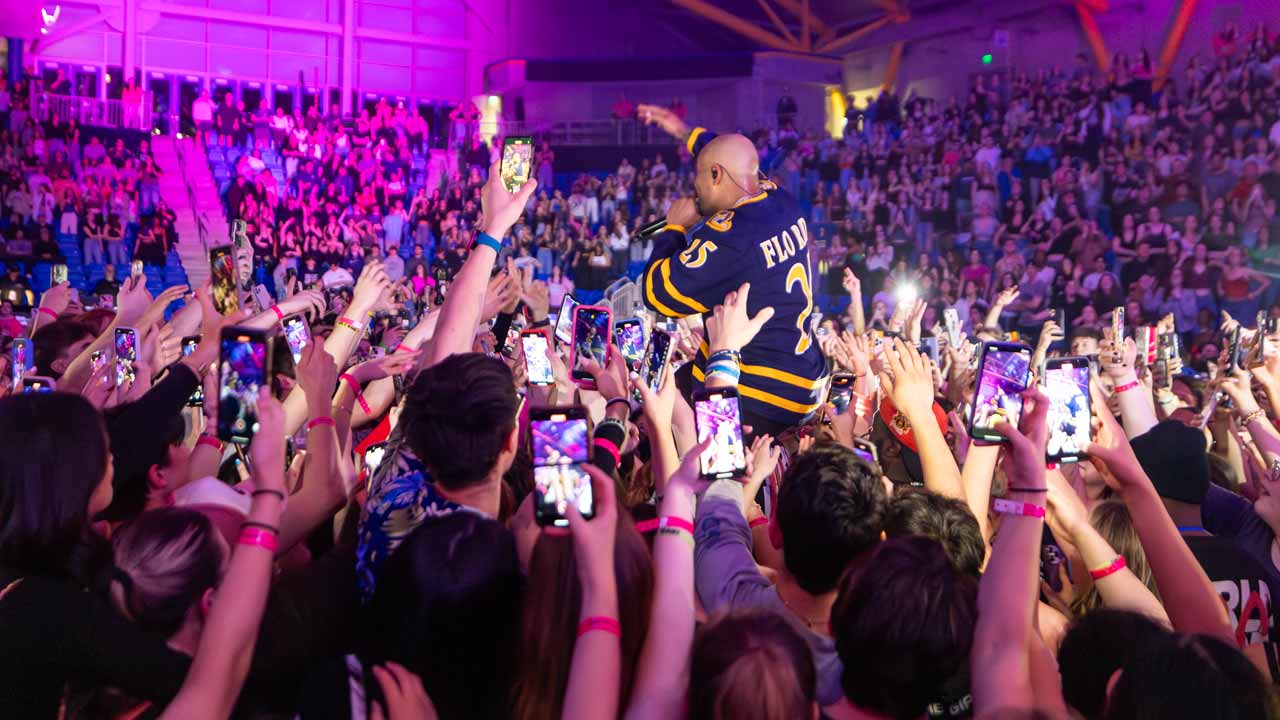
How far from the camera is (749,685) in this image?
61.2 inches

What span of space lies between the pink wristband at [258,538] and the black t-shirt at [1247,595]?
96.1 inches

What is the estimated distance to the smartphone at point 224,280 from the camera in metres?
4.11

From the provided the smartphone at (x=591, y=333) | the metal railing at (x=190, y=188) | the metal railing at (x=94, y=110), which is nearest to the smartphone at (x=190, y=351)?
the smartphone at (x=591, y=333)

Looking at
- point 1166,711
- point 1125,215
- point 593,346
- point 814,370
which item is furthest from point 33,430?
point 1125,215

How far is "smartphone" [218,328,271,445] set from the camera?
8.37 ft

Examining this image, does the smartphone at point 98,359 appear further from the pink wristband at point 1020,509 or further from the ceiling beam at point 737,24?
the ceiling beam at point 737,24

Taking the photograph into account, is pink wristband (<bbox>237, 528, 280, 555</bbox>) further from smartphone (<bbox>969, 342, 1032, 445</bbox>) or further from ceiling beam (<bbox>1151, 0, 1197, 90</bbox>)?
ceiling beam (<bbox>1151, 0, 1197, 90</bbox>)

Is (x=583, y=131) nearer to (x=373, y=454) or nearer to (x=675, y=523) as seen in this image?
(x=373, y=454)

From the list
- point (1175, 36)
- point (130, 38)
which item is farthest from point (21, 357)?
point (130, 38)

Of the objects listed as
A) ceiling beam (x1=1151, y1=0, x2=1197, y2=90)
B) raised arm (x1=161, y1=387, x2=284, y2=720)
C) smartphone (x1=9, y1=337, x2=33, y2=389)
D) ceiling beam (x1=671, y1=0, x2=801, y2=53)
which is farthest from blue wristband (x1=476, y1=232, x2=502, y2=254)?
ceiling beam (x1=671, y1=0, x2=801, y2=53)

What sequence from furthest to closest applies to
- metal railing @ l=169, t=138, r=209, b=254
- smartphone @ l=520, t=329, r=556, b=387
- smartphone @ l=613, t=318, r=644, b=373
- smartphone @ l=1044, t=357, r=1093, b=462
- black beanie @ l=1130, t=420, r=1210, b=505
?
metal railing @ l=169, t=138, r=209, b=254
smartphone @ l=613, t=318, r=644, b=373
smartphone @ l=520, t=329, r=556, b=387
black beanie @ l=1130, t=420, r=1210, b=505
smartphone @ l=1044, t=357, r=1093, b=462

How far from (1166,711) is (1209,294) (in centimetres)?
1245

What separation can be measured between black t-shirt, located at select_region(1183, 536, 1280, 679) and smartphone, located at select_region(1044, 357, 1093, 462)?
2.51ft

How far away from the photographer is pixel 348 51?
83.9ft
